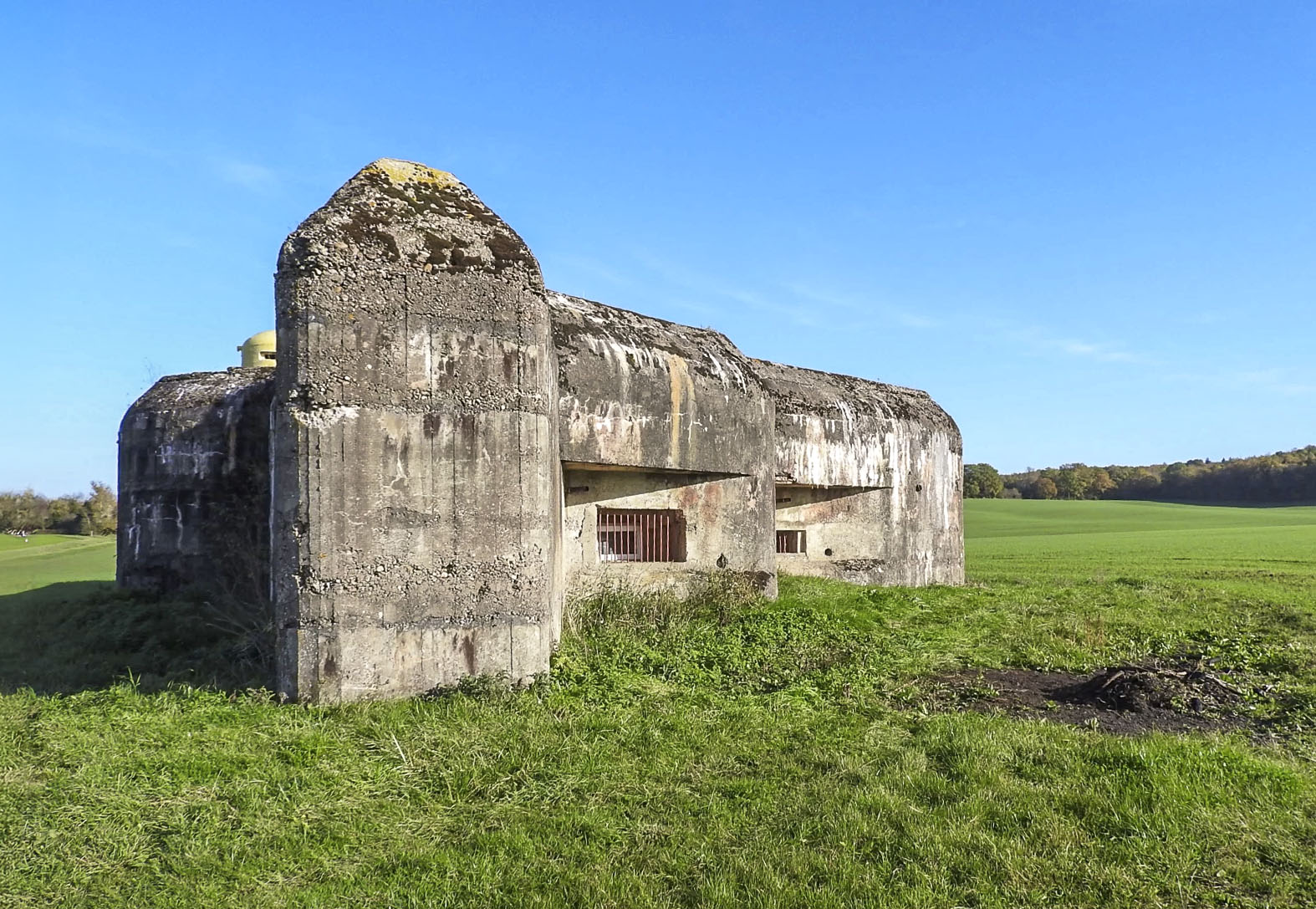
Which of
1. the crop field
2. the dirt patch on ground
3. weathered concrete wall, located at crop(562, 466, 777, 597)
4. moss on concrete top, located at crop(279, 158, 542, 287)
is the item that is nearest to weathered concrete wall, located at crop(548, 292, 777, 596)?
weathered concrete wall, located at crop(562, 466, 777, 597)

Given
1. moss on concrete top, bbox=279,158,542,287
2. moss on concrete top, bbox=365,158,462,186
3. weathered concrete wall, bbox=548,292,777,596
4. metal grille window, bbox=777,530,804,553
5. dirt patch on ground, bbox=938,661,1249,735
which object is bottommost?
dirt patch on ground, bbox=938,661,1249,735

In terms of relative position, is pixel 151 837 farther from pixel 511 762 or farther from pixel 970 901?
pixel 970 901

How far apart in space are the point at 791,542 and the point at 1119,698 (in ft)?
23.5

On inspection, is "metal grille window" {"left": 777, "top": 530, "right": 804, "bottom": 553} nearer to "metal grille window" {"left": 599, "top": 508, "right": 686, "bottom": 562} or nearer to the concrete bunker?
"metal grille window" {"left": 599, "top": 508, "right": 686, "bottom": 562}

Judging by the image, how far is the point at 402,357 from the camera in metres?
6.09

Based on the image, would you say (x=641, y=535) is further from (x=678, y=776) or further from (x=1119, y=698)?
(x=678, y=776)

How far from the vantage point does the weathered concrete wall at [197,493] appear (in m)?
10.2

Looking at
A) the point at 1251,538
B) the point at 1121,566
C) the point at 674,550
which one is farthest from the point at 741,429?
the point at 1251,538

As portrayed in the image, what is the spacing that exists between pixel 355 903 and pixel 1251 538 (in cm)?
3445

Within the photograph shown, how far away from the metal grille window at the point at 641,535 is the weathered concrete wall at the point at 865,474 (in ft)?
9.01

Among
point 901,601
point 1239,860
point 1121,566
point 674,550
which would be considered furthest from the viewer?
point 1121,566

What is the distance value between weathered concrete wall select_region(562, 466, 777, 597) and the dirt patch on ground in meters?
3.30

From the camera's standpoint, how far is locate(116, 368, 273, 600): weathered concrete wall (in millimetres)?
10211

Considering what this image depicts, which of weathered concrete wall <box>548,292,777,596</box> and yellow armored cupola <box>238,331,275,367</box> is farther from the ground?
yellow armored cupola <box>238,331,275,367</box>
